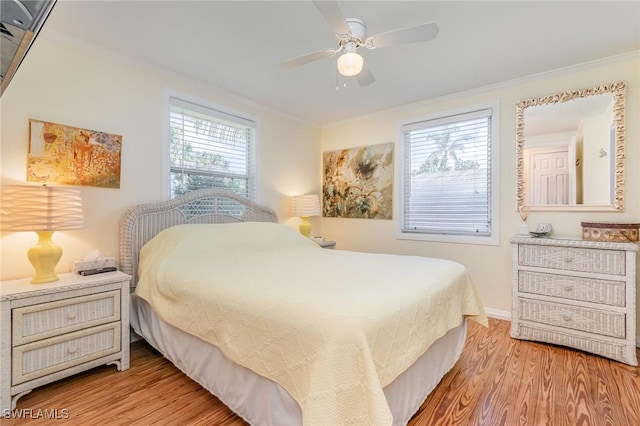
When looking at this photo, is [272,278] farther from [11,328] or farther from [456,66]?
[456,66]

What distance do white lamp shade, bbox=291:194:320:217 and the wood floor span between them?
223 cm

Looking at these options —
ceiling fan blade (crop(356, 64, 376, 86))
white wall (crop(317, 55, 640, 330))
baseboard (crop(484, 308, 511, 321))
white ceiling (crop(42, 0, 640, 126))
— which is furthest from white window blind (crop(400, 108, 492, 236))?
ceiling fan blade (crop(356, 64, 376, 86))

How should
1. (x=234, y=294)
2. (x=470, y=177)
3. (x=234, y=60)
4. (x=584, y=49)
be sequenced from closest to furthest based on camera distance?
(x=234, y=294) < (x=584, y=49) < (x=234, y=60) < (x=470, y=177)

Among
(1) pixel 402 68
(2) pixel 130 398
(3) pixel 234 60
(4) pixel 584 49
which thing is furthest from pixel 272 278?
(4) pixel 584 49

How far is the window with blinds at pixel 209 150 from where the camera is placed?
3029mm

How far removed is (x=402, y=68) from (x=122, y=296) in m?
2.99

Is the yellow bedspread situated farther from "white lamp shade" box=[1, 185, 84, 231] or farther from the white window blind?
the white window blind

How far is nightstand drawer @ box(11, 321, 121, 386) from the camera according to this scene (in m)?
1.74

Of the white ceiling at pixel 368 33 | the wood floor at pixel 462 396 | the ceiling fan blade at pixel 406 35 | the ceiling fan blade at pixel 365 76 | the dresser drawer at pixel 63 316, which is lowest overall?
the wood floor at pixel 462 396

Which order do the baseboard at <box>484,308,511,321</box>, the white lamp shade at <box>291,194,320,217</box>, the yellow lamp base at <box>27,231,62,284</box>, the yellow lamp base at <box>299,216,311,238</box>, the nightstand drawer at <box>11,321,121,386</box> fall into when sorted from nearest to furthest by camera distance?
1. the nightstand drawer at <box>11,321,121,386</box>
2. the yellow lamp base at <box>27,231,62,284</box>
3. the baseboard at <box>484,308,511,321</box>
4. the white lamp shade at <box>291,194,320,217</box>
5. the yellow lamp base at <box>299,216,311,238</box>

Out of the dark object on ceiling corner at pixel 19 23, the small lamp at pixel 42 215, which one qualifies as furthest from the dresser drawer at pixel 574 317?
the small lamp at pixel 42 215

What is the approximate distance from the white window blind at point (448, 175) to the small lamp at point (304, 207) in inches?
46.1

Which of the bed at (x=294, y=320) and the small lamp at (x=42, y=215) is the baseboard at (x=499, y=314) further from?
the small lamp at (x=42, y=215)

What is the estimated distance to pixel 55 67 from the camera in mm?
2277
